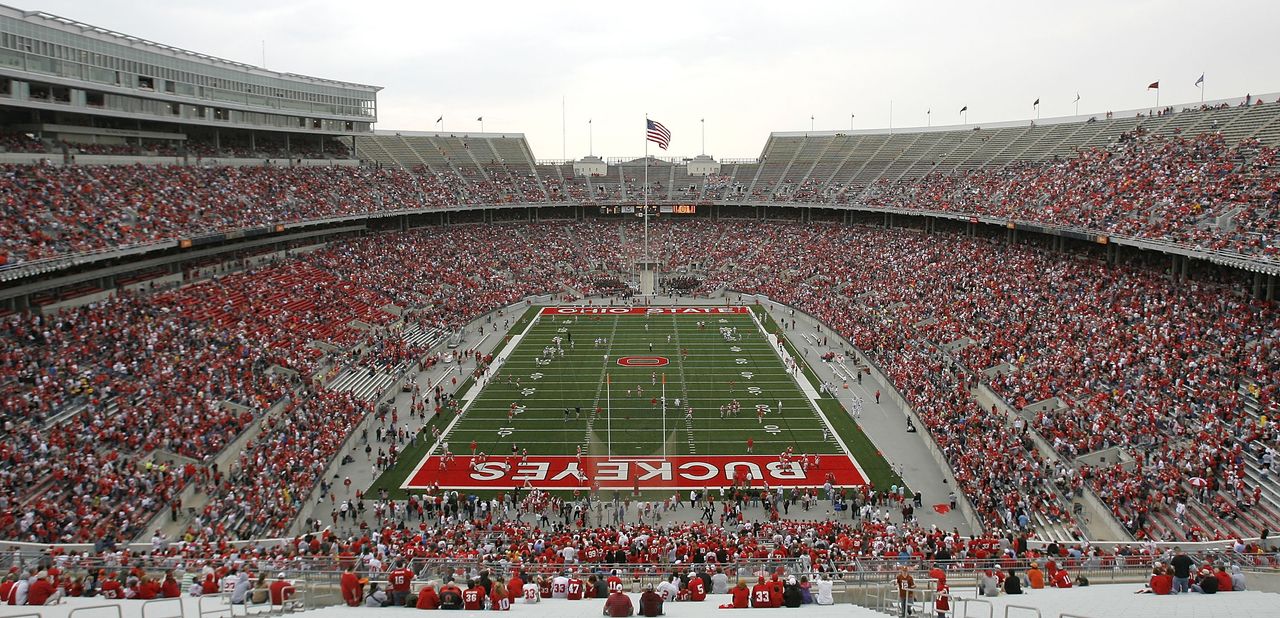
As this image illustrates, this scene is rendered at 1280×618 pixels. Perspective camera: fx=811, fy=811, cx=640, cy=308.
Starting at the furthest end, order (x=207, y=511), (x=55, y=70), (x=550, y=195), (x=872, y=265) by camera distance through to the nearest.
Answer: (x=550, y=195) → (x=872, y=265) → (x=55, y=70) → (x=207, y=511)

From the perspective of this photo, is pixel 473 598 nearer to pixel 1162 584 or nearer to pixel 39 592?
pixel 39 592

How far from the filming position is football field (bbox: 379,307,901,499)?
2278cm

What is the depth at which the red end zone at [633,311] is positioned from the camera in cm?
4703

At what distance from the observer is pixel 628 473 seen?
22891mm

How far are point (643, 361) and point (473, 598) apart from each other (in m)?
25.4

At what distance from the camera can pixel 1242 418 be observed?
Answer: 19.2m

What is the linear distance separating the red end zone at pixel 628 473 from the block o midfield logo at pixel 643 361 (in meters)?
11.0

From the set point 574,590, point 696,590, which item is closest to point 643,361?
point 574,590

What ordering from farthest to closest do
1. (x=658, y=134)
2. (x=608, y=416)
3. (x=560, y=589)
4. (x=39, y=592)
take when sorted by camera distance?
(x=658, y=134)
(x=608, y=416)
(x=560, y=589)
(x=39, y=592)

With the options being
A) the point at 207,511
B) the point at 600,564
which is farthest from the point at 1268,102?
the point at 207,511

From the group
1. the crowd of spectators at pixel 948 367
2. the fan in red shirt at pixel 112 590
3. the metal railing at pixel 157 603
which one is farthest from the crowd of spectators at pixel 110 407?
the metal railing at pixel 157 603

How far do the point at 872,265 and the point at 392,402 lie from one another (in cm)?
2939

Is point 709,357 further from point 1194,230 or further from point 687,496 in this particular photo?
point 1194,230

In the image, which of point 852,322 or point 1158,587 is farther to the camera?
point 852,322
